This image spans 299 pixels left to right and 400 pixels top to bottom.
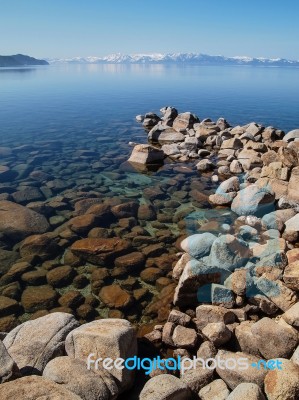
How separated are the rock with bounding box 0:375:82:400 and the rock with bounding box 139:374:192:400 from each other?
1480 mm

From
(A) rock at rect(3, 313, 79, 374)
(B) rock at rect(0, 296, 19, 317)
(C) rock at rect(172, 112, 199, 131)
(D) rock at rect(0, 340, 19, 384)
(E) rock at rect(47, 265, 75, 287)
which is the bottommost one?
(B) rock at rect(0, 296, 19, 317)

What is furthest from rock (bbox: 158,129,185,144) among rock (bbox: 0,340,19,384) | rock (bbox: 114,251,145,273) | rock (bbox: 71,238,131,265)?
rock (bbox: 0,340,19,384)

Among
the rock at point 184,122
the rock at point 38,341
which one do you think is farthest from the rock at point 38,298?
the rock at point 184,122

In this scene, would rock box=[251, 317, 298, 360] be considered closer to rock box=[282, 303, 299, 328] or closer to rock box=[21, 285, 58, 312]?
rock box=[282, 303, 299, 328]

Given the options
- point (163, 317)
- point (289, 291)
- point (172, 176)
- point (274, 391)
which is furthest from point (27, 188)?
point (274, 391)

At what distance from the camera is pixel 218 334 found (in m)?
6.90

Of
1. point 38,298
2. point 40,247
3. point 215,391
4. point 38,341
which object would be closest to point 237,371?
point 215,391

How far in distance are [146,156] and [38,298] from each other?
13580 mm

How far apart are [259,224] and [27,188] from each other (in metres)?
11.5

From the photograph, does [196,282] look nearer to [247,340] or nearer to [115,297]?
[247,340]

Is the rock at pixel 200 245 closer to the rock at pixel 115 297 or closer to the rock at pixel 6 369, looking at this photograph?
the rock at pixel 115 297

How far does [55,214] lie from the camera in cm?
1418

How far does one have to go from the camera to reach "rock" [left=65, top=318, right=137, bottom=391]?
19.7 ft

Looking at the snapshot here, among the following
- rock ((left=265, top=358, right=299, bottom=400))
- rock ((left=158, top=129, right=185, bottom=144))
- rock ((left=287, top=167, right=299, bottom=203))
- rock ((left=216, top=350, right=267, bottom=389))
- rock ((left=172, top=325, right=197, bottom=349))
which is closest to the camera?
rock ((left=265, top=358, right=299, bottom=400))
